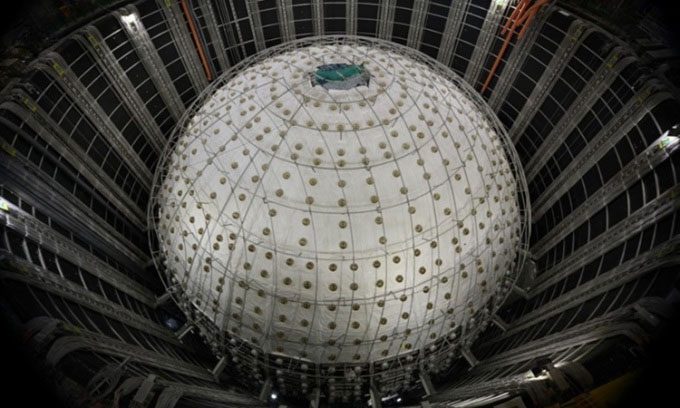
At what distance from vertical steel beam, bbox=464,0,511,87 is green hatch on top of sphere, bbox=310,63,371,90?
6659 mm

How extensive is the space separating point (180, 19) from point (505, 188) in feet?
39.5

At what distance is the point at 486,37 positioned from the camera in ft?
51.3

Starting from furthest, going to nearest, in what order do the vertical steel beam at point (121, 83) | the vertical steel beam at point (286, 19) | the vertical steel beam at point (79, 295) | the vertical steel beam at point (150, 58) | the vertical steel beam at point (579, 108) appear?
the vertical steel beam at point (286, 19)
the vertical steel beam at point (150, 58)
the vertical steel beam at point (121, 83)
the vertical steel beam at point (579, 108)
the vertical steel beam at point (79, 295)

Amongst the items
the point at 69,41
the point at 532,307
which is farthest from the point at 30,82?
the point at 532,307

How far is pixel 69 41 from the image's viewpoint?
38.8ft

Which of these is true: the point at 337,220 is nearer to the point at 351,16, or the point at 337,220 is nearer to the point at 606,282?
the point at 606,282

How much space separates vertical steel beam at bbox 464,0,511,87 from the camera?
15.0 meters

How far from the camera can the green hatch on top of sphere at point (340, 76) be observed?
433 inches

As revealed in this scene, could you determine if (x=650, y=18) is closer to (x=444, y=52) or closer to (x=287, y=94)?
(x=444, y=52)

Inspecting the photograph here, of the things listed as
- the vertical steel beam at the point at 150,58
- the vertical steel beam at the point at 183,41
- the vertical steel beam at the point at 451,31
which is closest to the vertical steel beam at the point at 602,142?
the vertical steel beam at the point at 451,31

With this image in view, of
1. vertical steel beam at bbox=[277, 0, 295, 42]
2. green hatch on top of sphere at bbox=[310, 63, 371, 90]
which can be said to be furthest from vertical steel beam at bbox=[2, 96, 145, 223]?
vertical steel beam at bbox=[277, 0, 295, 42]

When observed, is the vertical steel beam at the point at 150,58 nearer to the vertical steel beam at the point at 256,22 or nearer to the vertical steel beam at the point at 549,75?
the vertical steel beam at the point at 256,22

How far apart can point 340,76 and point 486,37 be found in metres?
7.44

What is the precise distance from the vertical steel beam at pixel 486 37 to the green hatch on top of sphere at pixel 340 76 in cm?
666
